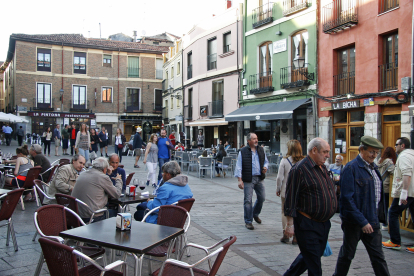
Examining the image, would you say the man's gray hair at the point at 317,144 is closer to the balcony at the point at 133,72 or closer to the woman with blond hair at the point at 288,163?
the woman with blond hair at the point at 288,163

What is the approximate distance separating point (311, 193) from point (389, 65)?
1149 cm

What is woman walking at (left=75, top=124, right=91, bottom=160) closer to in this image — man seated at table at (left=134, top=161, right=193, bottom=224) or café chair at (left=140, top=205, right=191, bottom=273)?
man seated at table at (left=134, top=161, right=193, bottom=224)

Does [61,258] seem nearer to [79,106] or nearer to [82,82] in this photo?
[79,106]

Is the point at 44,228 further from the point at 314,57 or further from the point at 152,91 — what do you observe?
the point at 152,91

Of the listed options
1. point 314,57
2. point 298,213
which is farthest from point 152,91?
point 298,213

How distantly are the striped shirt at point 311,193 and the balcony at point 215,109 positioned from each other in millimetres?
19380

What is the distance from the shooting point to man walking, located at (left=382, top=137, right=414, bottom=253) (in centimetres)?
507

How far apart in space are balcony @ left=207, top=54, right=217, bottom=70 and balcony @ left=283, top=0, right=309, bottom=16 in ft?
23.7

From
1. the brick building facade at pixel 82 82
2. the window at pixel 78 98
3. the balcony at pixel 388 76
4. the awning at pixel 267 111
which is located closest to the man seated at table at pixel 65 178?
the balcony at pixel 388 76

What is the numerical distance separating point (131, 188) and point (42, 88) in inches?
1265

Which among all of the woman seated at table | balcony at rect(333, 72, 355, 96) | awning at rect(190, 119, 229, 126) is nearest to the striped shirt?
the woman seated at table

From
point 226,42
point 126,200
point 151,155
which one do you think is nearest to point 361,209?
point 126,200

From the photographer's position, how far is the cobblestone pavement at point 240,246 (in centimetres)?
434

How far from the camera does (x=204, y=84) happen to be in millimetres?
24859
